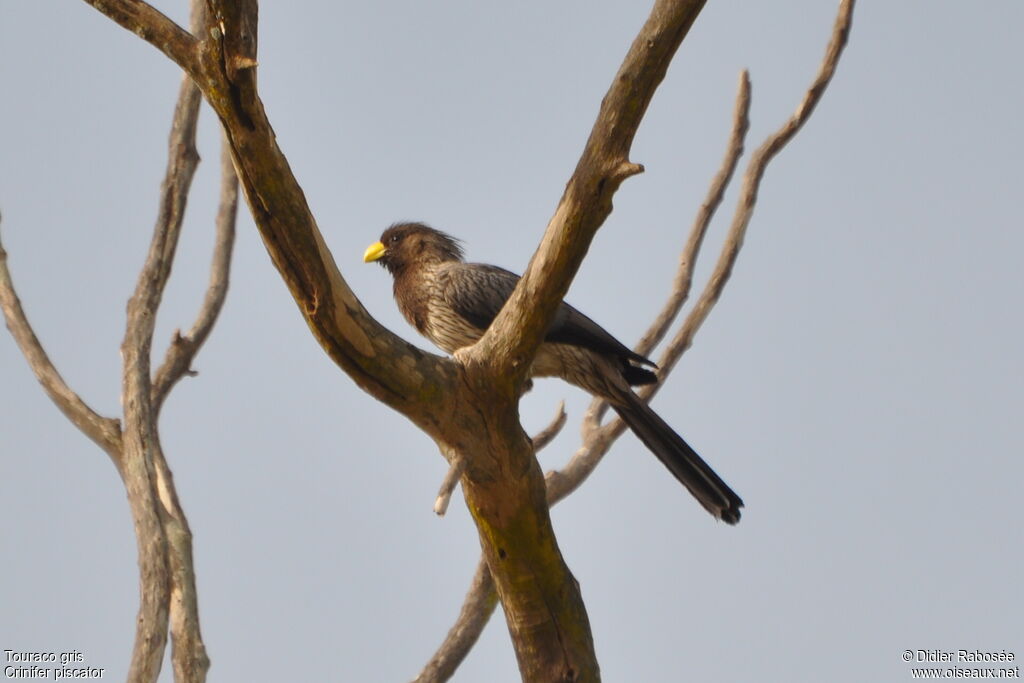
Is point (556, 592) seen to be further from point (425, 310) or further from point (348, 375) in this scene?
point (425, 310)

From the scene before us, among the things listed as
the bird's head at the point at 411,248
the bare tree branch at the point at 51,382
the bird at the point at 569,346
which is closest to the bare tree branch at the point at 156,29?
the bird at the point at 569,346

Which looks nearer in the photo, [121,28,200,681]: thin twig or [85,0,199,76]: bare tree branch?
[85,0,199,76]: bare tree branch

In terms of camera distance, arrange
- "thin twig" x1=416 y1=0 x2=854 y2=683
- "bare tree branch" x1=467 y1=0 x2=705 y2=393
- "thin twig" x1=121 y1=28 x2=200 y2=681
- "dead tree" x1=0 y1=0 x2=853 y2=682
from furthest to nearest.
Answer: "thin twig" x1=416 y1=0 x2=854 y2=683 → "thin twig" x1=121 y1=28 x2=200 y2=681 → "bare tree branch" x1=467 y1=0 x2=705 y2=393 → "dead tree" x1=0 y1=0 x2=853 y2=682

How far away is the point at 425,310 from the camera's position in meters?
6.60

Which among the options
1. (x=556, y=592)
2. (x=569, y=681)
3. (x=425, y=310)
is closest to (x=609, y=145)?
(x=556, y=592)

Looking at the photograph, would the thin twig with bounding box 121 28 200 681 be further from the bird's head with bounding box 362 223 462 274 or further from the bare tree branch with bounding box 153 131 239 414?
the bird's head with bounding box 362 223 462 274

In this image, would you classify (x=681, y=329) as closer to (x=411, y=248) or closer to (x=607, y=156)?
(x=411, y=248)

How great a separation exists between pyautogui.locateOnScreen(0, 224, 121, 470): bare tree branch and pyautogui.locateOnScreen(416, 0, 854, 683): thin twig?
1895 millimetres

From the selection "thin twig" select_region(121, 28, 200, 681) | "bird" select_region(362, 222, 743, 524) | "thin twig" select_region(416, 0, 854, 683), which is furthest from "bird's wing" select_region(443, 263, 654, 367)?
"thin twig" select_region(121, 28, 200, 681)

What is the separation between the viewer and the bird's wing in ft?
19.2

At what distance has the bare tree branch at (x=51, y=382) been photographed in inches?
233

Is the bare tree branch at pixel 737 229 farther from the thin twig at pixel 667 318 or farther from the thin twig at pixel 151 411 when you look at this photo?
the thin twig at pixel 151 411

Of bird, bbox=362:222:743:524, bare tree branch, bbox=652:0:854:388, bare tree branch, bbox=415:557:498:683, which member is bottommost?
bare tree branch, bbox=415:557:498:683

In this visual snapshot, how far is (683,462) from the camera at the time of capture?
5637mm
